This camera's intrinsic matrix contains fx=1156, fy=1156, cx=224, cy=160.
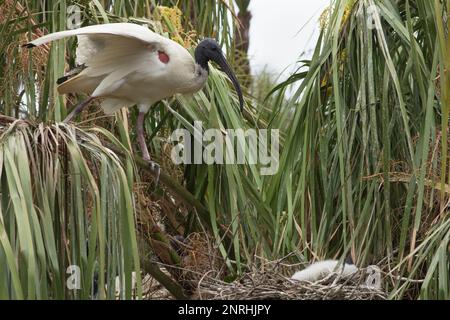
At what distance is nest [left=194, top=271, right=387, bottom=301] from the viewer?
316 cm

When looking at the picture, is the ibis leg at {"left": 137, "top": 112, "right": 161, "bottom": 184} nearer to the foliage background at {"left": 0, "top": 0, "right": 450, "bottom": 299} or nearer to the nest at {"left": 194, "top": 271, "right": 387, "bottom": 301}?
the foliage background at {"left": 0, "top": 0, "right": 450, "bottom": 299}

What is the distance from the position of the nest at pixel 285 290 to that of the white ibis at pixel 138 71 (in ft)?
2.17

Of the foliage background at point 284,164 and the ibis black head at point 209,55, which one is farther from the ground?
the ibis black head at point 209,55

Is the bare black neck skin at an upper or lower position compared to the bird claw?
upper

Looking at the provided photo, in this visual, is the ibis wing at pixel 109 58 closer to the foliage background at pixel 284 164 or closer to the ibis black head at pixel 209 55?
the foliage background at pixel 284 164

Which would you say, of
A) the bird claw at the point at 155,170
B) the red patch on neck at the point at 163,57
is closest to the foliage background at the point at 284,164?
the bird claw at the point at 155,170

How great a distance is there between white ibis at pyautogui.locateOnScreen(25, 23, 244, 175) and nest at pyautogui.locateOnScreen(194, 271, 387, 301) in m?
0.66

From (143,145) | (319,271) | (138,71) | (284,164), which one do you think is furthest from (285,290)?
(138,71)

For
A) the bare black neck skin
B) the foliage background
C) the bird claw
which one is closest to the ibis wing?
the foliage background

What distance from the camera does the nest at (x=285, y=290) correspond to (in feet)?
10.4

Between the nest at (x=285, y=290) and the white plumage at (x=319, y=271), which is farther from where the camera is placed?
the white plumage at (x=319, y=271)
